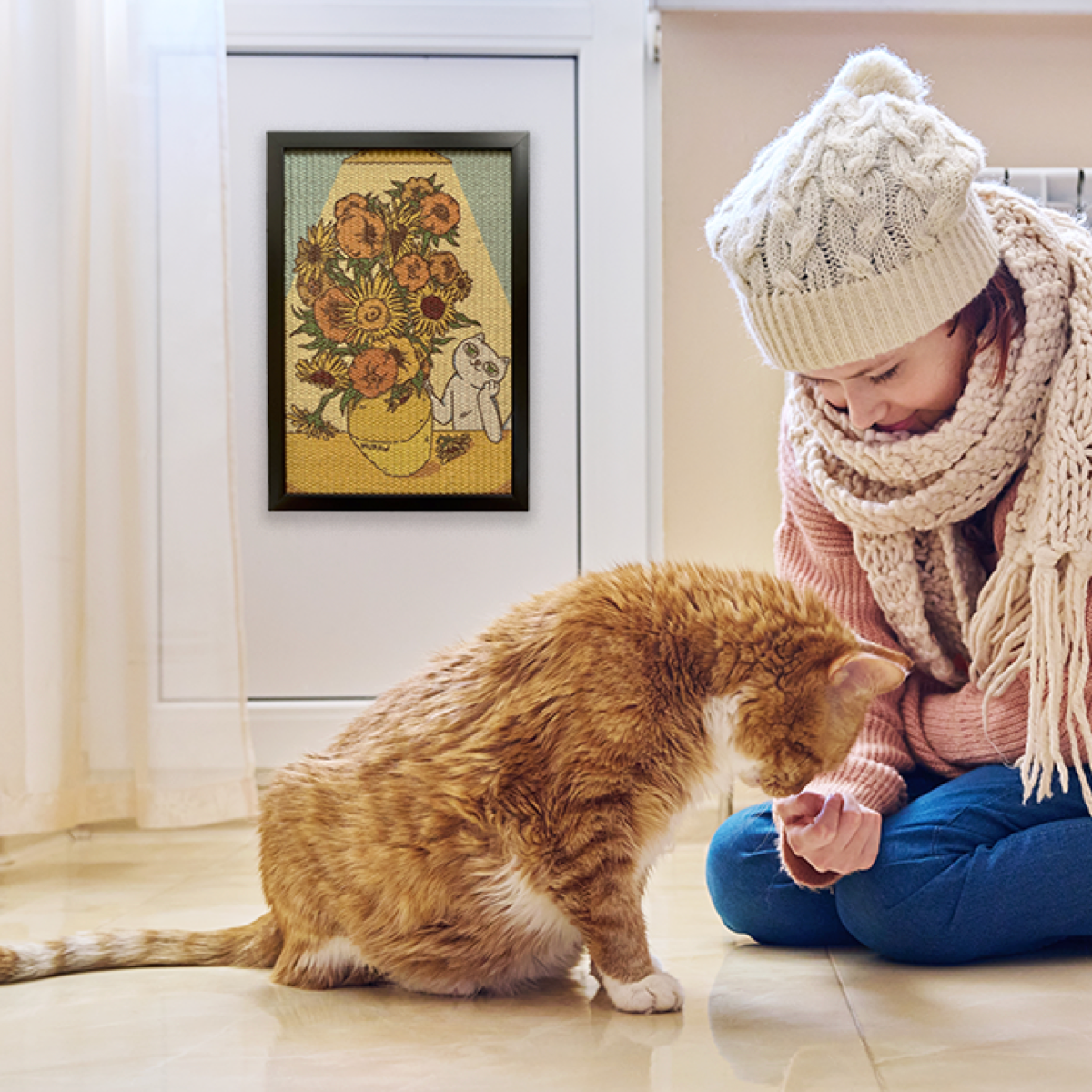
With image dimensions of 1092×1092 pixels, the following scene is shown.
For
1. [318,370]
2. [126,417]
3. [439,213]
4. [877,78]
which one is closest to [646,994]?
[877,78]

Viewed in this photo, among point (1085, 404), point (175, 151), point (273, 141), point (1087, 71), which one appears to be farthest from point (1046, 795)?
point (273, 141)

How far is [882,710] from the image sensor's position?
1.26 m

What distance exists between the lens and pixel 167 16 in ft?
6.04

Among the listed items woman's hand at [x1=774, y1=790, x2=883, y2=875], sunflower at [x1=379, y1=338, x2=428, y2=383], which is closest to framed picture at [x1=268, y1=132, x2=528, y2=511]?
sunflower at [x1=379, y1=338, x2=428, y2=383]

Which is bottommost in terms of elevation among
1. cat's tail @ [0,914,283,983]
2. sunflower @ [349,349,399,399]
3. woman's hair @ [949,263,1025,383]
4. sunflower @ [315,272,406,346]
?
cat's tail @ [0,914,283,983]

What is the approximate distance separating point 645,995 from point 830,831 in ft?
0.78

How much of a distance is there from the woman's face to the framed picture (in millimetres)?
1242

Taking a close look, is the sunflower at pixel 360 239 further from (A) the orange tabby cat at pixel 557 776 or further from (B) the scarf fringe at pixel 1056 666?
(B) the scarf fringe at pixel 1056 666

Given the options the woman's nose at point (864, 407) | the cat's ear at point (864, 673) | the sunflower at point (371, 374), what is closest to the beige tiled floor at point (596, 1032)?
the cat's ear at point (864, 673)

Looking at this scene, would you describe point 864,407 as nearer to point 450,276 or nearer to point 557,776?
point 557,776

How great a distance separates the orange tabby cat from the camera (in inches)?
37.9

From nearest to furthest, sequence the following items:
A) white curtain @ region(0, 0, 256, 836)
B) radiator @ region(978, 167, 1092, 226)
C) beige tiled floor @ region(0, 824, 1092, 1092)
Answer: beige tiled floor @ region(0, 824, 1092, 1092) → white curtain @ region(0, 0, 256, 836) → radiator @ region(978, 167, 1092, 226)

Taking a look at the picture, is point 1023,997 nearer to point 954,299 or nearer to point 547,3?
point 954,299

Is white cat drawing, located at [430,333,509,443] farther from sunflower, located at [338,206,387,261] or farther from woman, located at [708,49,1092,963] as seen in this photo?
woman, located at [708,49,1092,963]
